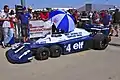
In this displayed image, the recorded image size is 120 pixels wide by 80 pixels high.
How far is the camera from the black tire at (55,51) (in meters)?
9.40

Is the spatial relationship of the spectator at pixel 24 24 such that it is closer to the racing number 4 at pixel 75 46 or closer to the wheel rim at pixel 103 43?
the racing number 4 at pixel 75 46

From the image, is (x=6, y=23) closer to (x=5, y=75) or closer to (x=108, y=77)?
(x=5, y=75)

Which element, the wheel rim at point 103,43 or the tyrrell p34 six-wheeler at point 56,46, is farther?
the wheel rim at point 103,43

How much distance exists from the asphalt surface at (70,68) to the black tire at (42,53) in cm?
16

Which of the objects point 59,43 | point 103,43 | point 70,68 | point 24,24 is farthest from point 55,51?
point 24,24

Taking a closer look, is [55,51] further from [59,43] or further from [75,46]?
[75,46]

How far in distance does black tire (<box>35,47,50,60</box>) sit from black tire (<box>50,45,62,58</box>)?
0.18 meters

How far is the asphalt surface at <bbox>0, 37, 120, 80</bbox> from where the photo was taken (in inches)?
285

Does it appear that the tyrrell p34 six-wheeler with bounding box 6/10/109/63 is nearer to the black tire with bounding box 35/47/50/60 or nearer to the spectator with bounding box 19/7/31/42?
the black tire with bounding box 35/47/50/60

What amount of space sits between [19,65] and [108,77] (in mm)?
2917

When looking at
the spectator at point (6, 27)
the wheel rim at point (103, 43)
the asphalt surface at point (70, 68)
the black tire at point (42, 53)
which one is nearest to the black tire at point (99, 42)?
the wheel rim at point (103, 43)

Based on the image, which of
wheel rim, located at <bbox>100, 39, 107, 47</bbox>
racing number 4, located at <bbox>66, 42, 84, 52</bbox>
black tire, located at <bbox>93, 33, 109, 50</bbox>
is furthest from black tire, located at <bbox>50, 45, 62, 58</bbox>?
wheel rim, located at <bbox>100, 39, 107, 47</bbox>

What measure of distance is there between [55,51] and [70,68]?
1.53m

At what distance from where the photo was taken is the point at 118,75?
7.22 meters
